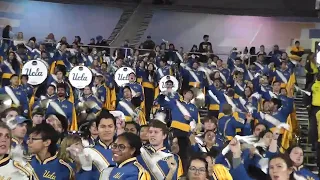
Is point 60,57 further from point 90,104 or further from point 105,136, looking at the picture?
point 105,136

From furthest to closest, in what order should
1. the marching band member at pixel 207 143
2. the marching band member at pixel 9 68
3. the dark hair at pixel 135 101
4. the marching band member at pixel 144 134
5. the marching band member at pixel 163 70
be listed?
the marching band member at pixel 163 70
the marching band member at pixel 9 68
the dark hair at pixel 135 101
the marching band member at pixel 207 143
the marching band member at pixel 144 134

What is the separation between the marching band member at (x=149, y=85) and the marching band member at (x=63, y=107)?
13.1 ft

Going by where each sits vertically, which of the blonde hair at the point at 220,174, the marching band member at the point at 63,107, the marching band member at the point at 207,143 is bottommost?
the blonde hair at the point at 220,174

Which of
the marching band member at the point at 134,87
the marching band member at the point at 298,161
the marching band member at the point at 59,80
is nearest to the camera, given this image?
the marching band member at the point at 298,161

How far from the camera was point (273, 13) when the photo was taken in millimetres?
23688

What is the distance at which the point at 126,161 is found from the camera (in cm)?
446

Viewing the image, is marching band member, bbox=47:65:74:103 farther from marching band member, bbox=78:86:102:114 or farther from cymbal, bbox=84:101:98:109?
cymbal, bbox=84:101:98:109

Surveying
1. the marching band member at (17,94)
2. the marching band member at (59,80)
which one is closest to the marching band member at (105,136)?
the marching band member at (17,94)

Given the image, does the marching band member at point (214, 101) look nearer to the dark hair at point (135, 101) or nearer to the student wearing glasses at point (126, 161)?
the dark hair at point (135, 101)

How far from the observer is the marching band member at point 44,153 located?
4.98 m

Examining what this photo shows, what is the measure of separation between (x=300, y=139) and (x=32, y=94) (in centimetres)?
557

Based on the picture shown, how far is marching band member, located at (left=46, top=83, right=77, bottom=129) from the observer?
9703 millimetres

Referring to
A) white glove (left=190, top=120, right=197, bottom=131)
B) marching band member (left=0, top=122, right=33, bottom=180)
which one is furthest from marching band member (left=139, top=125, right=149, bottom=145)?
white glove (left=190, top=120, right=197, bottom=131)

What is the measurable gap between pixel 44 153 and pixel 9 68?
902 centimetres
